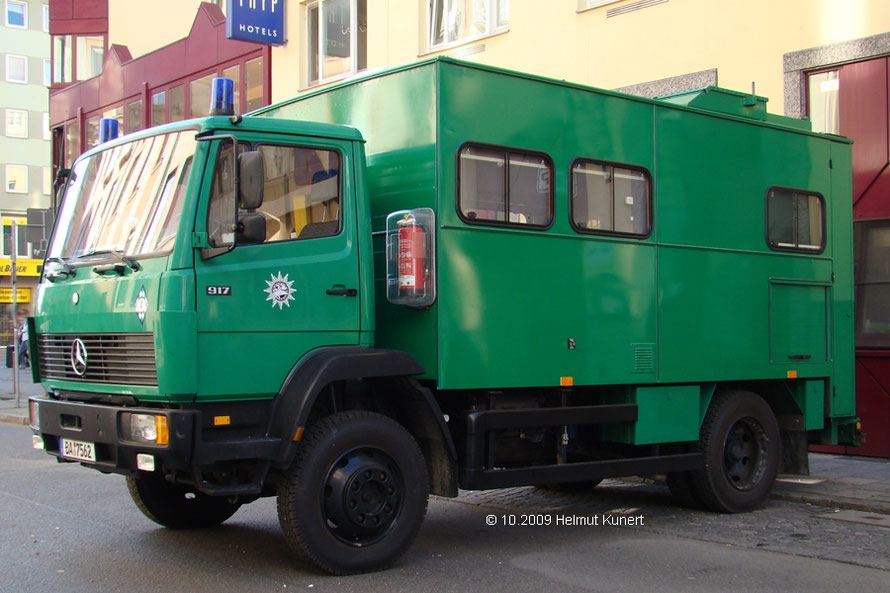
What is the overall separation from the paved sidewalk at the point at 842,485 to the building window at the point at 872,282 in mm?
1445

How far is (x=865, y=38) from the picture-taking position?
11469 mm

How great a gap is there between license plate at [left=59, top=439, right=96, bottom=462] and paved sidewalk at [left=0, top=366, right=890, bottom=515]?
20.2 ft

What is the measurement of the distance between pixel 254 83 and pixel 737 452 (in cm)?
1513

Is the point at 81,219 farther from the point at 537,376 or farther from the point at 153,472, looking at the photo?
the point at 537,376

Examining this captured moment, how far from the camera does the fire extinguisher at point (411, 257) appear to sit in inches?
260

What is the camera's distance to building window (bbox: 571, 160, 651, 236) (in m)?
7.69

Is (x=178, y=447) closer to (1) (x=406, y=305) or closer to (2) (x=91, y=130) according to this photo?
(1) (x=406, y=305)

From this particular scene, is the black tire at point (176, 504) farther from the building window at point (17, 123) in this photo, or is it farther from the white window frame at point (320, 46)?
the building window at point (17, 123)

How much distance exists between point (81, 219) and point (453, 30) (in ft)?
34.4

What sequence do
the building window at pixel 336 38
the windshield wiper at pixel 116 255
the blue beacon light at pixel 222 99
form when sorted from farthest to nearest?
the building window at pixel 336 38
the blue beacon light at pixel 222 99
the windshield wiper at pixel 116 255

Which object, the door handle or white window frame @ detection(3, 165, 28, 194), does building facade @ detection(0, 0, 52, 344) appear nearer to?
white window frame @ detection(3, 165, 28, 194)

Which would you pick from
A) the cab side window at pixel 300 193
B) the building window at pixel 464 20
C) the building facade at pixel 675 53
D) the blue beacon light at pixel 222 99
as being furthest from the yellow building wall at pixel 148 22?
the cab side window at pixel 300 193

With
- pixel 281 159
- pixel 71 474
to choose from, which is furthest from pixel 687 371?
pixel 71 474

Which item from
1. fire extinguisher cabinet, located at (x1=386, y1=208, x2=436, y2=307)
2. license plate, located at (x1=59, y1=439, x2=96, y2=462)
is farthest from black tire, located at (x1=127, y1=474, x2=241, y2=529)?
fire extinguisher cabinet, located at (x1=386, y1=208, x2=436, y2=307)
